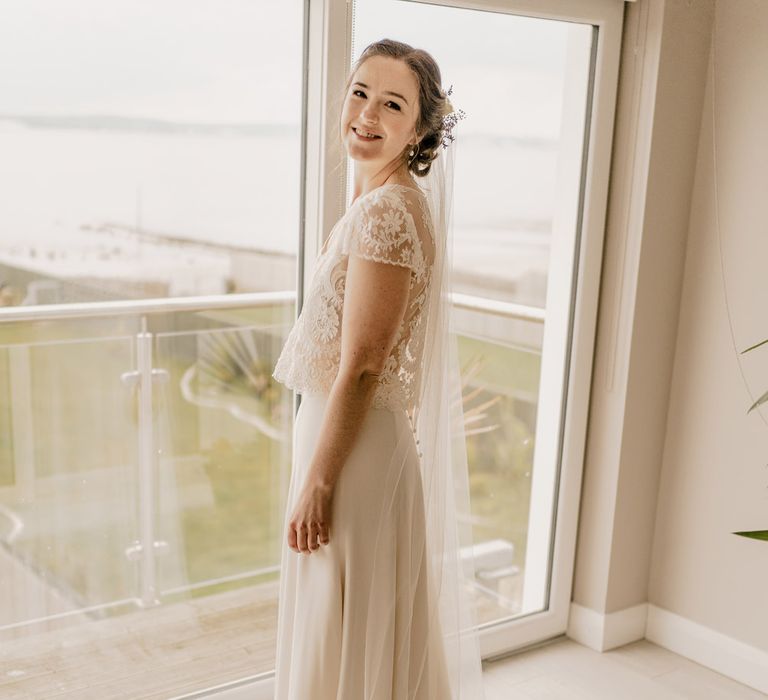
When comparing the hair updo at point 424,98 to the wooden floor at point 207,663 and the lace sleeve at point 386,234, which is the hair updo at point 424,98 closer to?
the lace sleeve at point 386,234

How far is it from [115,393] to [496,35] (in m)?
1.62

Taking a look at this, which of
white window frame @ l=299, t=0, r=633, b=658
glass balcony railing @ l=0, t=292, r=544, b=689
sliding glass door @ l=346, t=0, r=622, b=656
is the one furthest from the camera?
glass balcony railing @ l=0, t=292, r=544, b=689

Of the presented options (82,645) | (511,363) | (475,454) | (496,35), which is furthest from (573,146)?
(82,645)

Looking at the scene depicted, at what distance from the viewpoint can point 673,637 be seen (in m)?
3.08

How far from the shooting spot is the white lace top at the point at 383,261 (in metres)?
1.69

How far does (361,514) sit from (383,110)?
2.58 ft

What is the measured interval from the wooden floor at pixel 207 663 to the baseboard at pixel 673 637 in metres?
0.03

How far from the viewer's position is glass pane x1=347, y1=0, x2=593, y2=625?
2674mm

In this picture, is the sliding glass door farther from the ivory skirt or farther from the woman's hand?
the woman's hand

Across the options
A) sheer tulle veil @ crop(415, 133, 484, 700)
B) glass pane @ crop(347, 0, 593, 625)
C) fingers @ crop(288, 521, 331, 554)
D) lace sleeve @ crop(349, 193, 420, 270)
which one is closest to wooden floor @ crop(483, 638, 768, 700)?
glass pane @ crop(347, 0, 593, 625)

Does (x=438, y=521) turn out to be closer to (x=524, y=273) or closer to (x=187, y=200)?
(x=524, y=273)

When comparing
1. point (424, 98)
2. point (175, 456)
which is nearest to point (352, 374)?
point (424, 98)

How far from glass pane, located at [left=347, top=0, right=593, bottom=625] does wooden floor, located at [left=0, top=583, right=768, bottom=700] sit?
0.87 ft

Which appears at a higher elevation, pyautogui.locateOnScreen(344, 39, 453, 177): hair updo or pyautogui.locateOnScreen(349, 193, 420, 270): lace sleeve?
pyautogui.locateOnScreen(344, 39, 453, 177): hair updo
